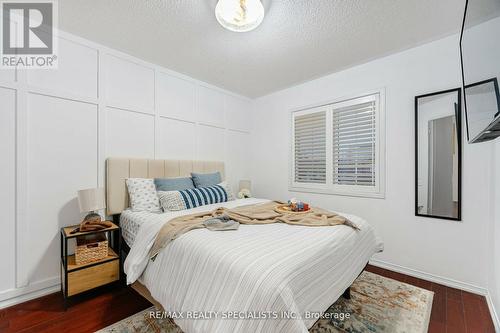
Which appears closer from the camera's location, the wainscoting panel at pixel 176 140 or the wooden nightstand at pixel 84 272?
the wooden nightstand at pixel 84 272

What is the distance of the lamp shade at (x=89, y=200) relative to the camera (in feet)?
6.85

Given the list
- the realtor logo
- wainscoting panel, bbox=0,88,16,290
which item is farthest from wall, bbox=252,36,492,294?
wainscoting panel, bbox=0,88,16,290

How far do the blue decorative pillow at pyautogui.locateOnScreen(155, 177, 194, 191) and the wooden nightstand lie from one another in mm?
680

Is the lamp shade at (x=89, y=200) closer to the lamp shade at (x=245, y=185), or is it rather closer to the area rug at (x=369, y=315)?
the area rug at (x=369, y=315)

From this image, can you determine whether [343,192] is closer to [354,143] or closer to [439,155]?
[354,143]

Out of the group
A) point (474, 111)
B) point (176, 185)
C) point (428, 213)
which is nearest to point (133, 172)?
point (176, 185)

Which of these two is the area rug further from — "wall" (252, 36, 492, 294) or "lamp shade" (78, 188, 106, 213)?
"lamp shade" (78, 188, 106, 213)

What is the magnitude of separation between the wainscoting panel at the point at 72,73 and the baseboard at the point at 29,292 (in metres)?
1.92

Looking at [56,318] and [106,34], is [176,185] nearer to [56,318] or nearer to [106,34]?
[56,318]

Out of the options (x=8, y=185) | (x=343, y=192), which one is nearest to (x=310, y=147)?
(x=343, y=192)

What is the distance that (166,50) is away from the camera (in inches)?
104

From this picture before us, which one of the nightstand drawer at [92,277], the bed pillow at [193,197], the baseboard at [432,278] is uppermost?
the bed pillow at [193,197]

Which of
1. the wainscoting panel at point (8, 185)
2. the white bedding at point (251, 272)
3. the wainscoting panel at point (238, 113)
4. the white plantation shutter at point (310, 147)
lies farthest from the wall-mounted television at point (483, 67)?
the wainscoting panel at point (8, 185)

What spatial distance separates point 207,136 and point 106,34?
180cm
